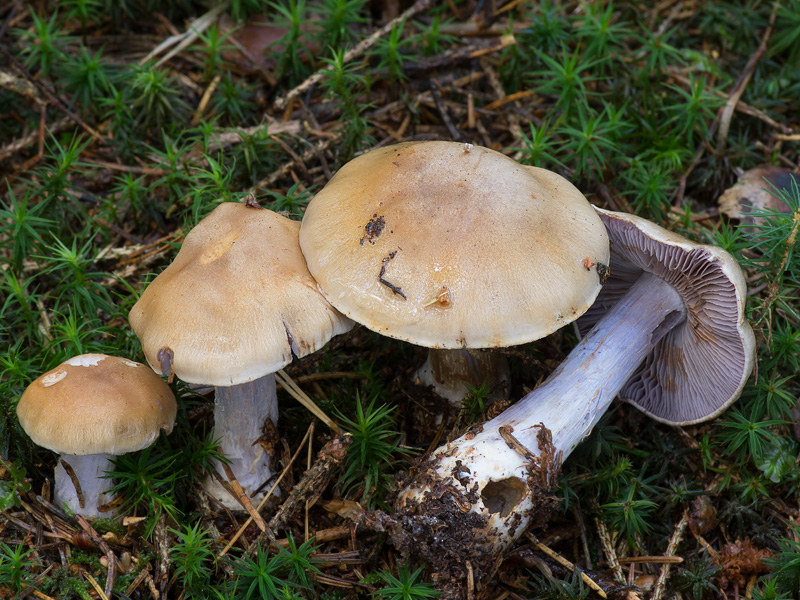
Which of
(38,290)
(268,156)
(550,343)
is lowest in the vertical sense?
(550,343)

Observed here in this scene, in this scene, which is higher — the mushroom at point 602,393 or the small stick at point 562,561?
the mushroom at point 602,393

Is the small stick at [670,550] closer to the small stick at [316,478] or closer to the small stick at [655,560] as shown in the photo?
the small stick at [655,560]

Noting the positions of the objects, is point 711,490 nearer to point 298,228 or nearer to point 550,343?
point 550,343

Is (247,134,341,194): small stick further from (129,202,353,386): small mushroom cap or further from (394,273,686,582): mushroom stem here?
(394,273,686,582): mushroom stem

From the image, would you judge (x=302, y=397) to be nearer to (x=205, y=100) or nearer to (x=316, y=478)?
(x=316, y=478)

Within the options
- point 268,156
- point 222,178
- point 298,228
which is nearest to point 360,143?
point 268,156

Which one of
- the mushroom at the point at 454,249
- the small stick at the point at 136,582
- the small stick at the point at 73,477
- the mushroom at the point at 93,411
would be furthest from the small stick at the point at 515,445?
the small stick at the point at 73,477

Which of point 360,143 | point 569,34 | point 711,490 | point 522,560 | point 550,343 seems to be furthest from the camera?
point 569,34

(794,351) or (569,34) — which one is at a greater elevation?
(569,34)
